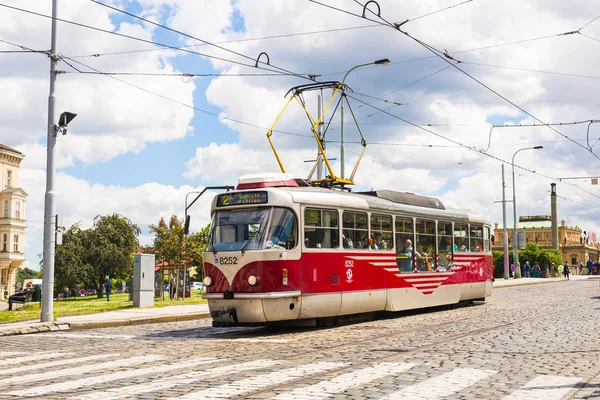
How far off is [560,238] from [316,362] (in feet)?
545

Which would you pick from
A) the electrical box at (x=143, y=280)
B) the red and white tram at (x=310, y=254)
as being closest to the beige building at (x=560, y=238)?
the electrical box at (x=143, y=280)

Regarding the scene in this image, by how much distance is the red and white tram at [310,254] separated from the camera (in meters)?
15.4

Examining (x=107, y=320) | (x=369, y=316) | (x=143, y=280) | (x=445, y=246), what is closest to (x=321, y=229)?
(x=369, y=316)

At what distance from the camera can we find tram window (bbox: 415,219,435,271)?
2062 centimetres

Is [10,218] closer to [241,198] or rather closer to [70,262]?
[70,262]

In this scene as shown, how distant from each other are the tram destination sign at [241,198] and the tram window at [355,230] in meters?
2.28

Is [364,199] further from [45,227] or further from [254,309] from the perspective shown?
[45,227]

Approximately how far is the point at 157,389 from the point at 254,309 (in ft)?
22.7

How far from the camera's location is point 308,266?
52.3 ft

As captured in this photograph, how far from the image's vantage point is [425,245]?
826 inches

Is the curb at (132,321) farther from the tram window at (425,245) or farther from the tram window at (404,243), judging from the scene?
the tram window at (425,245)

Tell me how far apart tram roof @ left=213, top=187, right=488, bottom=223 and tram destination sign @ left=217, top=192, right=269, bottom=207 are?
0.39 feet

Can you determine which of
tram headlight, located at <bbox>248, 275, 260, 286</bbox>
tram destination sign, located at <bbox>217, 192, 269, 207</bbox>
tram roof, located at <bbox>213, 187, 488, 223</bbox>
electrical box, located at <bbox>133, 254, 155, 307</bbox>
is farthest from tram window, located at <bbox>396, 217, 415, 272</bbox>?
electrical box, located at <bbox>133, 254, 155, 307</bbox>

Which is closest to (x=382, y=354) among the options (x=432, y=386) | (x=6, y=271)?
(x=432, y=386)
